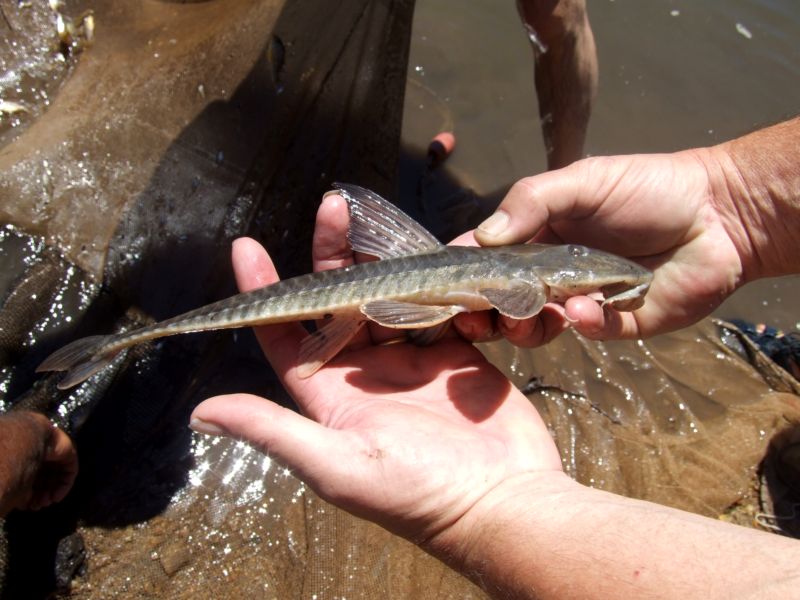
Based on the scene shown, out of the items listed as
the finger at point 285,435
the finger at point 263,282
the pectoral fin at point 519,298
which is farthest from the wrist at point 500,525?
the finger at point 263,282

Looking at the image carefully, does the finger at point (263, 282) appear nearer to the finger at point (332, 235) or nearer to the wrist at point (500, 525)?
the finger at point (332, 235)

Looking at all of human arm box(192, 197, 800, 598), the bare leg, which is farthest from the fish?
the bare leg

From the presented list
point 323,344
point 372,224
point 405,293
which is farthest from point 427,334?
point 372,224

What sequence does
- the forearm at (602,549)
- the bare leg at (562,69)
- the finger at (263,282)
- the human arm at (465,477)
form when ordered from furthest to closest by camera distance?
the bare leg at (562,69) < the finger at (263,282) < the human arm at (465,477) < the forearm at (602,549)

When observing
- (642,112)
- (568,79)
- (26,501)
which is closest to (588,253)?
(568,79)

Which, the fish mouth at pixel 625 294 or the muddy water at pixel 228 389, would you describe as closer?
the fish mouth at pixel 625 294

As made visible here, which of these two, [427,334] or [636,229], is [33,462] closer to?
[427,334]

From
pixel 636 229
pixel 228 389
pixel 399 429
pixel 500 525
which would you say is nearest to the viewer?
pixel 500 525
